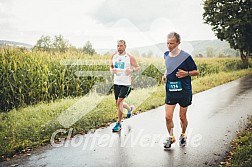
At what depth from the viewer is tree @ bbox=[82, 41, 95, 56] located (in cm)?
1354

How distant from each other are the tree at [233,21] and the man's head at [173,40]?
2443 cm

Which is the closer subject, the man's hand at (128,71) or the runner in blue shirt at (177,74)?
the runner in blue shirt at (177,74)

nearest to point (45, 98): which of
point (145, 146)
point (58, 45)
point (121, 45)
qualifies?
point (58, 45)

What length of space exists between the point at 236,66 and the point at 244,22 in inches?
168

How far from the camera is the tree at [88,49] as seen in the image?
533 inches

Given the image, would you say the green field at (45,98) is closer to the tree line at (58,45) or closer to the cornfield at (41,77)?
the cornfield at (41,77)

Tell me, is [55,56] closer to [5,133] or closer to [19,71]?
[19,71]

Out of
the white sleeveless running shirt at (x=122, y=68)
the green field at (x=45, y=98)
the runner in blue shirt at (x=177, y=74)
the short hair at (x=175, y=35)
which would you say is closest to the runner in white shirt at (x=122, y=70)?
the white sleeveless running shirt at (x=122, y=68)

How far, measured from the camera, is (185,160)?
14.1 feet

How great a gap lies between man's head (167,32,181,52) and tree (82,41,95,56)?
29.9 feet

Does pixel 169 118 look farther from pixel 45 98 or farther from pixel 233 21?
pixel 233 21

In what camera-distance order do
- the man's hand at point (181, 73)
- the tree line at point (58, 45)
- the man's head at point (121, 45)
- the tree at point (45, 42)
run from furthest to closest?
the tree at point (45, 42) < the tree line at point (58, 45) < the man's head at point (121, 45) < the man's hand at point (181, 73)

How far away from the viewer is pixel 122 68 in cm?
596

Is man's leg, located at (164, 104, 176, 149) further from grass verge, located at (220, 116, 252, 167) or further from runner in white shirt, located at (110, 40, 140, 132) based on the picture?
runner in white shirt, located at (110, 40, 140, 132)
